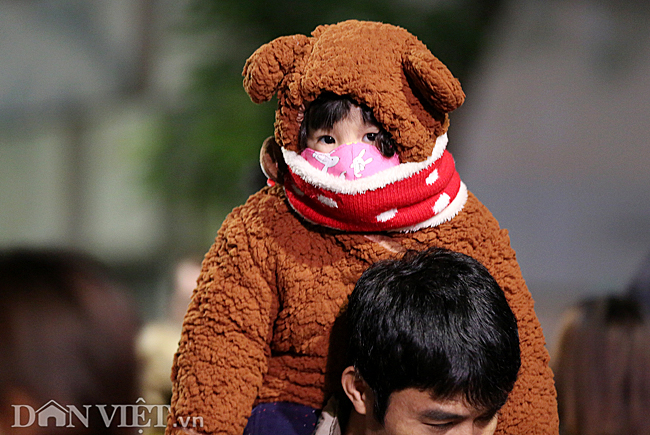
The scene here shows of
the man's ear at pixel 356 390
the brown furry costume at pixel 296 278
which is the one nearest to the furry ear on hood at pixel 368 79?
the brown furry costume at pixel 296 278

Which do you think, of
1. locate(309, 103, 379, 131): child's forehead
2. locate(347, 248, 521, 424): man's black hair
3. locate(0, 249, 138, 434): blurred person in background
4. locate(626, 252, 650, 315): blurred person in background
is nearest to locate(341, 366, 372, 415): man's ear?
locate(347, 248, 521, 424): man's black hair

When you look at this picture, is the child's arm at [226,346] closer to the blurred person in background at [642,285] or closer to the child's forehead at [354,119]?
the child's forehead at [354,119]

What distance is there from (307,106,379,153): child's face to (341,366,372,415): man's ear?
255 mm

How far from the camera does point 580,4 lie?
62.7 inches

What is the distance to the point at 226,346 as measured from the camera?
721mm

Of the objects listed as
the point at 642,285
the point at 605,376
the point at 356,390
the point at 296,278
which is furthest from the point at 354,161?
the point at 642,285

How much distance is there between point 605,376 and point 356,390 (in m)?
0.94

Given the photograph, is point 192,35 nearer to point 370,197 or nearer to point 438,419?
point 370,197

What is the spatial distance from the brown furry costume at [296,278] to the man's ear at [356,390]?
49 mm

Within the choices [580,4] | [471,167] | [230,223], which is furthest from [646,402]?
[230,223]

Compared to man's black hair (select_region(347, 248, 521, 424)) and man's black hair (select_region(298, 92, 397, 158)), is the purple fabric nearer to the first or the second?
man's black hair (select_region(347, 248, 521, 424))

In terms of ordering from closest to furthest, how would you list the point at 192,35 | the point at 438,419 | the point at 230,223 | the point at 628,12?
the point at 438,419, the point at 230,223, the point at 628,12, the point at 192,35

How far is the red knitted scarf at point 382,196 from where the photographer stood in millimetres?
662

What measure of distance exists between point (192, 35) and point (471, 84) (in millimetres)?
800
